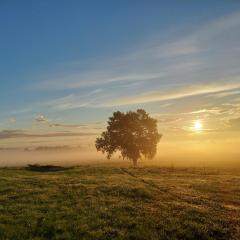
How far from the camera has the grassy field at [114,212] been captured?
28.6 metres

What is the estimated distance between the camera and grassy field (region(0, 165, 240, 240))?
1126 inches

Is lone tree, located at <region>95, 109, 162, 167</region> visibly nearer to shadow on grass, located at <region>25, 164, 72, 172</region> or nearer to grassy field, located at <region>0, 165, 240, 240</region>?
shadow on grass, located at <region>25, 164, 72, 172</region>

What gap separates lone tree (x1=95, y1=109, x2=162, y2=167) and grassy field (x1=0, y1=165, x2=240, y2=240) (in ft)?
→ 188

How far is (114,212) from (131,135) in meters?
72.7

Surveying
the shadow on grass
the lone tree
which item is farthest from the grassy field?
the lone tree

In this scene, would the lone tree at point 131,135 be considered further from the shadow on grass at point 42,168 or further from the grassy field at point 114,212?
the grassy field at point 114,212

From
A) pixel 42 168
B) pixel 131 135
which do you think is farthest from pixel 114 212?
pixel 131 135

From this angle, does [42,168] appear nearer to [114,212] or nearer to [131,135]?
[131,135]

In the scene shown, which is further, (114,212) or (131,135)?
(131,135)

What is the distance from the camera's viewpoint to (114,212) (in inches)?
1319

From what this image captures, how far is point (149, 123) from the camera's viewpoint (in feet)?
353

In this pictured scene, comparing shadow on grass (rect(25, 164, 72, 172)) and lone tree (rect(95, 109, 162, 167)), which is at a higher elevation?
lone tree (rect(95, 109, 162, 167))

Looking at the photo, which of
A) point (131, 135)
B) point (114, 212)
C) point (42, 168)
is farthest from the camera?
point (131, 135)

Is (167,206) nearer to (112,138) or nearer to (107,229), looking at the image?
(107,229)
